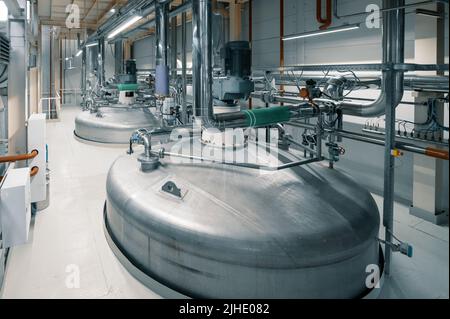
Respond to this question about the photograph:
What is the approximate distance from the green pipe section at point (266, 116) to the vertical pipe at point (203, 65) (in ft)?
1.08

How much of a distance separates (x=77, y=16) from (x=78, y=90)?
551 cm

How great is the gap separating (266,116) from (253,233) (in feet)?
2.81

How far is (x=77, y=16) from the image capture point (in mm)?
10242

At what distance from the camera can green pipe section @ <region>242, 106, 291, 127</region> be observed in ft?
7.72

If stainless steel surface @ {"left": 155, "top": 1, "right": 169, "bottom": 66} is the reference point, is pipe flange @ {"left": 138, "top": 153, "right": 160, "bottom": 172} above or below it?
below

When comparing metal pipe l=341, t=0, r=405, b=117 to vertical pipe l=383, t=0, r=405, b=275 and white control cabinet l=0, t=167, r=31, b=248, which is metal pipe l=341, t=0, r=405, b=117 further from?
white control cabinet l=0, t=167, r=31, b=248

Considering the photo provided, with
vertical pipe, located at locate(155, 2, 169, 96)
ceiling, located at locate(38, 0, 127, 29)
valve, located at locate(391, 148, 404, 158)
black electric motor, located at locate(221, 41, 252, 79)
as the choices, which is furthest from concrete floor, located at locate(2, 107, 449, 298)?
ceiling, located at locate(38, 0, 127, 29)

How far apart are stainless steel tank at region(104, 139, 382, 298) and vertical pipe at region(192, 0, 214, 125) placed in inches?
19.6

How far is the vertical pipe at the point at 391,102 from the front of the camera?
2.32 m
